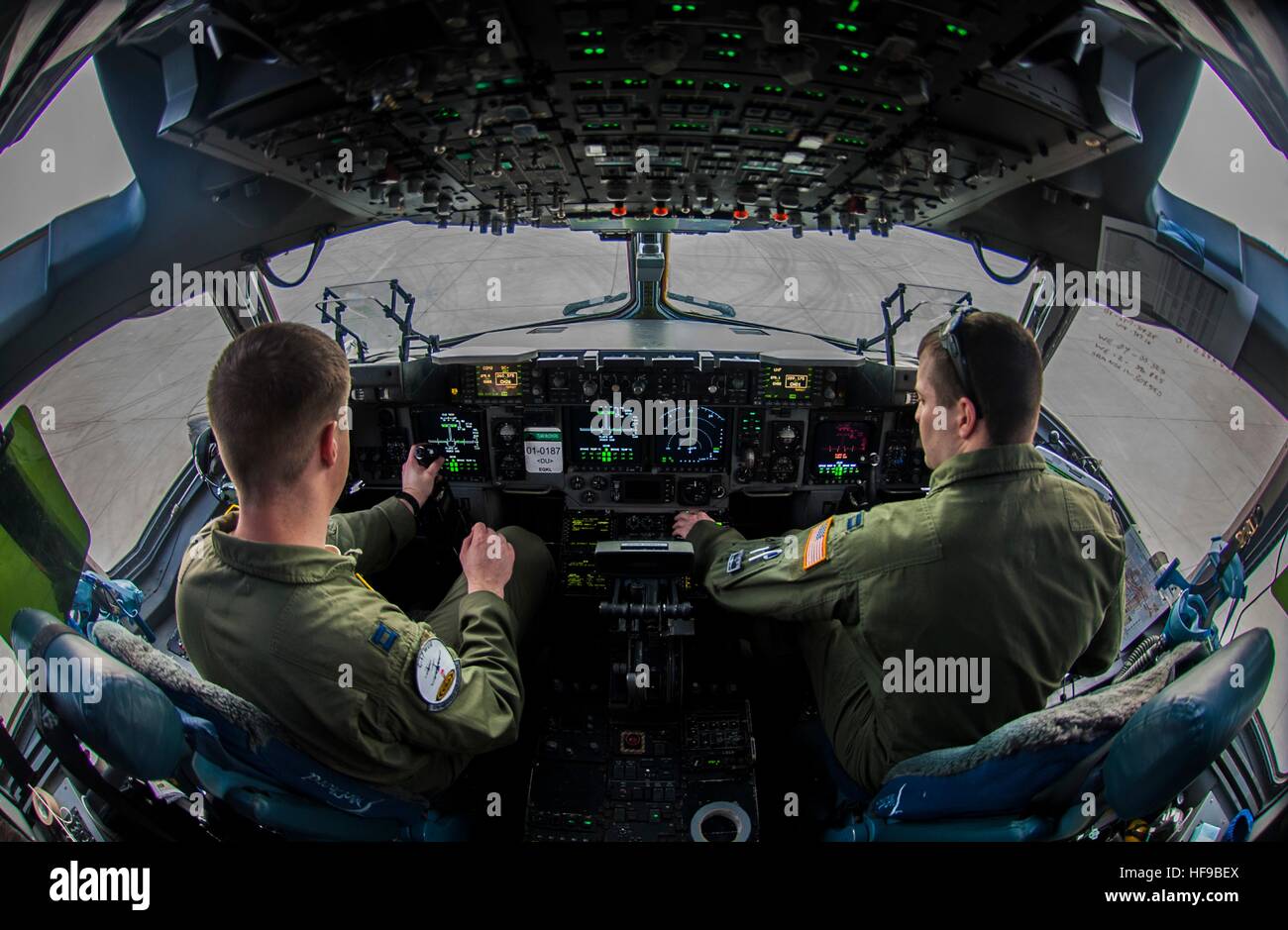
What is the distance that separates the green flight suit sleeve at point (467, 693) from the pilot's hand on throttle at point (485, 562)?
0.12m

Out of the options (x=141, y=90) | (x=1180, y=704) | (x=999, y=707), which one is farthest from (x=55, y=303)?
(x=1180, y=704)

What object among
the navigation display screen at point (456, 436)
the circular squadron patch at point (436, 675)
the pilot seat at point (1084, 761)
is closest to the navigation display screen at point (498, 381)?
the navigation display screen at point (456, 436)

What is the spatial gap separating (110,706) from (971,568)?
6.19ft

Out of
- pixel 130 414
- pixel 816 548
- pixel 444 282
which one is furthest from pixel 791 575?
pixel 444 282

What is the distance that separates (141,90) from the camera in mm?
1826

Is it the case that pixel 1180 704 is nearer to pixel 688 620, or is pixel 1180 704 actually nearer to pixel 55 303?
pixel 688 620

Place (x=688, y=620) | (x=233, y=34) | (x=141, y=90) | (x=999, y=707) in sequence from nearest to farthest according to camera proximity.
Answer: (x=999, y=707), (x=233, y=34), (x=141, y=90), (x=688, y=620)

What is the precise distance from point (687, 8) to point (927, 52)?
0.71 m

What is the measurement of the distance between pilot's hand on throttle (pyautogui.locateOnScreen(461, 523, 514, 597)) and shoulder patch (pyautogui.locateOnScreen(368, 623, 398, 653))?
18.9 inches

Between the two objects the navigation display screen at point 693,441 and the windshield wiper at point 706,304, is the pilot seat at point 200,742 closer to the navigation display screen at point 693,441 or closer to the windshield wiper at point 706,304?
the navigation display screen at point 693,441

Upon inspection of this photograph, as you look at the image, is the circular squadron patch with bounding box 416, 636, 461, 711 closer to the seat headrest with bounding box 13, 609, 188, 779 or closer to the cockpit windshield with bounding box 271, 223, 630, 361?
the seat headrest with bounding box 13, 609, 188, 779

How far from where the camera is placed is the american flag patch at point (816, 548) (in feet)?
5.28

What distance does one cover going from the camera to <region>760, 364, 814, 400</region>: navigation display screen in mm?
2887
